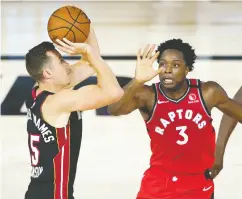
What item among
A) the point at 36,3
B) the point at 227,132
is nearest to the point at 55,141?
the point at 227,132

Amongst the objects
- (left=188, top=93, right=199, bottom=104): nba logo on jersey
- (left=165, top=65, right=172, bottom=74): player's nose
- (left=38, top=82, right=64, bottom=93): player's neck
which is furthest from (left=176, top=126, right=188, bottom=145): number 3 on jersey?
(left=38, top=82, right=64, bottom=93): player's neck

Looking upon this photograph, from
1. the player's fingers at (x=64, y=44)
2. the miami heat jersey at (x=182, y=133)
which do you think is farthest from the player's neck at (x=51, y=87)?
the miami heat jersey at (x=182, y=133)

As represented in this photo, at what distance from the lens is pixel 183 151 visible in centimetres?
398

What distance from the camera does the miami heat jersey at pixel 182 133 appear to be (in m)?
3.98

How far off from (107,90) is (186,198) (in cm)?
85

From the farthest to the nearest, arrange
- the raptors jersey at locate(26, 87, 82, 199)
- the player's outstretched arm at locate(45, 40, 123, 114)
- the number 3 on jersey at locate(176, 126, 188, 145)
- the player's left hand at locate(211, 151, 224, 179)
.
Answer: the player's left hand at locate(211, 151, 224, 179)
the number 3 on jersey at locate(176, 126, 188, 145)
the raptors jersey at locate(26, 87, 82, 199)
the player's outstretched arm at locate(45, 40, 123, 114)

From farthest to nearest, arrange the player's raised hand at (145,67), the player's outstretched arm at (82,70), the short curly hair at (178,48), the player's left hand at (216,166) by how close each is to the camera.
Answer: the player's left hand at (216,166), the player's outstretched arm at (82,70), the short curly hair at (178,48), the player's raised hand at (145,67)

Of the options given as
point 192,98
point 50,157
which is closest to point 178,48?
point 192,98

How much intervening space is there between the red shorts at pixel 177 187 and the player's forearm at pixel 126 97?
411 millimetres

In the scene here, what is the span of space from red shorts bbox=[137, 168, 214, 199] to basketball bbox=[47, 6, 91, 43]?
0.89 meters

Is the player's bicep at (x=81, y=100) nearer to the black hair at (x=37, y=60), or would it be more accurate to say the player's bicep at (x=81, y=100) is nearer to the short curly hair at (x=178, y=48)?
the black hair at (x=37, y=60)

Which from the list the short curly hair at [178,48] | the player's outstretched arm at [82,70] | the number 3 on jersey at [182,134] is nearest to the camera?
the number 3 on jersey at [182,134]

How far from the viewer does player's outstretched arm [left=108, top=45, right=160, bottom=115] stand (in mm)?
3820

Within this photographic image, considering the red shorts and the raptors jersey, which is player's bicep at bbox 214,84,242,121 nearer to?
the red shorts
